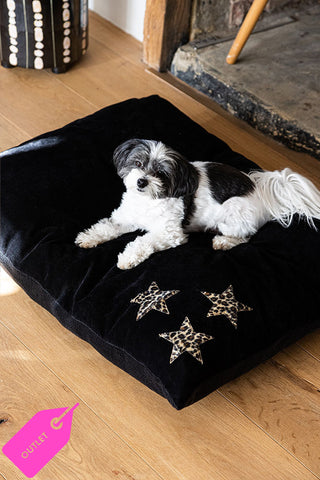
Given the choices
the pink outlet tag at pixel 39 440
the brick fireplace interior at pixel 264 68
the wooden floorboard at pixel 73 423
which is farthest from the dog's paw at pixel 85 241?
the brick fireplace interior at pixel 264 68

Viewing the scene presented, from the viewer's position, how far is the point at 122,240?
1918 mm

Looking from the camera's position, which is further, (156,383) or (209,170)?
(209,170)

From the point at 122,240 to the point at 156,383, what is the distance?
560 millimetres

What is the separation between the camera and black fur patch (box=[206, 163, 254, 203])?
1.88m

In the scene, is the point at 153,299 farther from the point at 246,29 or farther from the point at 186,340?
the point at 246,29

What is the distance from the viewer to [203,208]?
1.91 meters

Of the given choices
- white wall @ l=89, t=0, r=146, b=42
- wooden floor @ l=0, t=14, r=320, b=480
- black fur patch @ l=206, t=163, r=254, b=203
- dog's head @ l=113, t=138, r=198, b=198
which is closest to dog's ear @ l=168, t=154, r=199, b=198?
dog's head @ l=113, t=138, r=198, b=198

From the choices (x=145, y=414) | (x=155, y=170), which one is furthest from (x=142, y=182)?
(x=145, y=414)

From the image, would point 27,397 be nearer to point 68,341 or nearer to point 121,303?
point 68,341

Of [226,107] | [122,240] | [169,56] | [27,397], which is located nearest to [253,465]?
[27,397]

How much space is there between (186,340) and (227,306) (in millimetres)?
182

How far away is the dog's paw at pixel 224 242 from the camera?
1912 millimetres

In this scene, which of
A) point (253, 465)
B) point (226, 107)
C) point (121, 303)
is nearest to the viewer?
point (253, 465)

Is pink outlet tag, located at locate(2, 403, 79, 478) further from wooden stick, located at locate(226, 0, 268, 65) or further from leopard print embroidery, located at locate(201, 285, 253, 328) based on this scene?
wooden stick, located at locate(226, 0, 268, 65)
